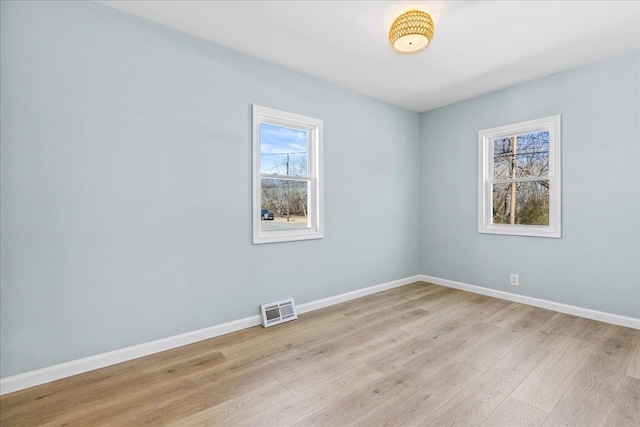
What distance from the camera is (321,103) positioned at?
3.40 meters

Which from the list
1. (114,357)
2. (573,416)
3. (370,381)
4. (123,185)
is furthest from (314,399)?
(123,185)

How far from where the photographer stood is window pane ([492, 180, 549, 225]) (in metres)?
3.42

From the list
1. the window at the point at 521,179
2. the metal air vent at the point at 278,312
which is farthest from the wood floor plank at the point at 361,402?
the window at the point at 521,179

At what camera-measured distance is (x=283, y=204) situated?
10.6 ft

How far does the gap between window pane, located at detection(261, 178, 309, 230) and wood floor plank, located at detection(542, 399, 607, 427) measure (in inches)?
100

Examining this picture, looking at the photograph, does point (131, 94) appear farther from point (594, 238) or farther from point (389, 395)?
point (594, 238)

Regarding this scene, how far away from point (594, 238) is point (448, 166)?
1868mm

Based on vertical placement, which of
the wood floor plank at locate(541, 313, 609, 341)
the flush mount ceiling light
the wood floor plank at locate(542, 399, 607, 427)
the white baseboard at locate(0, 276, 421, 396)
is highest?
the flush mount ceiling light

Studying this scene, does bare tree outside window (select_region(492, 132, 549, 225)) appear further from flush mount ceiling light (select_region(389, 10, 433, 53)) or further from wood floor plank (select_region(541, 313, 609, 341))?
flush mount ceiling light (select_region(389, 10, 433, 53))

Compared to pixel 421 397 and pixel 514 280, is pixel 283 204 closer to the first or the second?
pixel 421 397

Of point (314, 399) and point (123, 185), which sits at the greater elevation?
point (123, 185)

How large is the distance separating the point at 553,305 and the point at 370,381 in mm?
2662

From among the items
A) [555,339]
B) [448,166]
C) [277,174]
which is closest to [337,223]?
[277,174]

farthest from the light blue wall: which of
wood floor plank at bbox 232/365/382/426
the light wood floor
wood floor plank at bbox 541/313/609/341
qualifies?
wood floor plank at bbox 232/365/382/426
